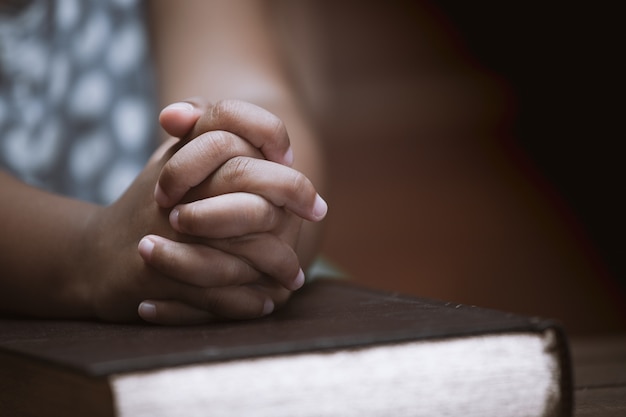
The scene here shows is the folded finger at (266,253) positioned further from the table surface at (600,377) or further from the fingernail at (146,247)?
the table surface at (600,377)

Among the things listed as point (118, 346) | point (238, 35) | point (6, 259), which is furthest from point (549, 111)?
point (118, 346)

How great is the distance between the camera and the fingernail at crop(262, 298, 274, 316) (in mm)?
500

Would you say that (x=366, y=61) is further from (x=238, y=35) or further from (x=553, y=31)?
(x=238, y=35)

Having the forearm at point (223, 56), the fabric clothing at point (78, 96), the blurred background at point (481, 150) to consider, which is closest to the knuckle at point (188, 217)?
the forearm at point (223, 56)

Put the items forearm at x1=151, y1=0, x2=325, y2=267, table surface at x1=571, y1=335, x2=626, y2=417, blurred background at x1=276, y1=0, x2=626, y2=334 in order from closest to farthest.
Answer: table surface at x1=571, y1=335, x2=626, y2=417 → forearm at x1=151, y1=0, x2=325, y2=267 → blurred background at x1=276, y1=0, x2=626, y2=334

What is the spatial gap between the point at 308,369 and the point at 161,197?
0.17 m

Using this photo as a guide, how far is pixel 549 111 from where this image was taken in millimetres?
2020

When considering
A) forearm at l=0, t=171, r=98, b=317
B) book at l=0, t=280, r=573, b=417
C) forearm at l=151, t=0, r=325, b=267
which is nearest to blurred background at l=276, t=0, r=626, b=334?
forearm at l=151, t=0, r=325, b=267

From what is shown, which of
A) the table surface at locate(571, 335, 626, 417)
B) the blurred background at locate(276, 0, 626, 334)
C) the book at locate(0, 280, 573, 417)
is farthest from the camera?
the blurred background at locate(276, 0, 626, 334)

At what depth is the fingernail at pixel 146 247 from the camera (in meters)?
0.48

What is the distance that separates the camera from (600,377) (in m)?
0.57

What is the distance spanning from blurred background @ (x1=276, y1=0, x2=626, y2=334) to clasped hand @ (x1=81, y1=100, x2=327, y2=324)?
136 centimetres

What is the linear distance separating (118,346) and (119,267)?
0.12 metres

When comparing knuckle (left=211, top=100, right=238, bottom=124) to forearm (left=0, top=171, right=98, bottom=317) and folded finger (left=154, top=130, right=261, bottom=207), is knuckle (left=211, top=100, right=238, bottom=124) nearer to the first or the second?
folded finger (left=154, top=130, right=261, bottom=207)
